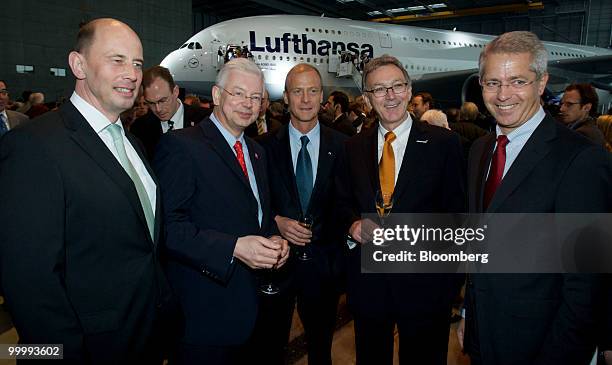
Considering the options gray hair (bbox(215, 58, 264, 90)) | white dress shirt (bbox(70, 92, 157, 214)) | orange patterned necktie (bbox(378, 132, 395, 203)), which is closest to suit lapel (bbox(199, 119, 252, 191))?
gray hair (bbox(215, 58, 264, 90))

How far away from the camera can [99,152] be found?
4.96 feet

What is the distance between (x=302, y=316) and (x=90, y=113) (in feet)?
6.35

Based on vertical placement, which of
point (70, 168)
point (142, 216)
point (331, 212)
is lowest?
point (331, 212)

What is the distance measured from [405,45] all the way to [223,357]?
1672 centimetres

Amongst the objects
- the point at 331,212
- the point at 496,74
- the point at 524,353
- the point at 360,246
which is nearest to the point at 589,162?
the point at 496,74

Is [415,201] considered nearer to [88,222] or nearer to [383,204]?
[383,204]

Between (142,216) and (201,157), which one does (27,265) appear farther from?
(201,157)

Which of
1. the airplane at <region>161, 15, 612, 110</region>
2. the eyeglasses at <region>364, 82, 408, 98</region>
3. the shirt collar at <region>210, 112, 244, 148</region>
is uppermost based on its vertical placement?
the airplane at <region>161, 15, 612, 110</region>

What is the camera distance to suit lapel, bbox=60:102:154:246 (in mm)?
1487

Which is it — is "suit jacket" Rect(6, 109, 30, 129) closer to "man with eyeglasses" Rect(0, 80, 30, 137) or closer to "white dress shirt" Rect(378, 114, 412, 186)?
"man with eyeglasses" Rect(0, 80, 30, 137)

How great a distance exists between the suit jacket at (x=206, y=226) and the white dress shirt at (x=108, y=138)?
0.13m

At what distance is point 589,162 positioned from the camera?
57.2 inches

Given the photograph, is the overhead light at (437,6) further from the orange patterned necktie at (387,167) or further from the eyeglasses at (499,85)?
the eyeglasses at (499,85)

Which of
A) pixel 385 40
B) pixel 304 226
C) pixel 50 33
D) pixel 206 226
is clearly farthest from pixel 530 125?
pixel 50 33
